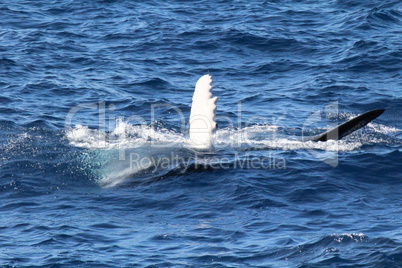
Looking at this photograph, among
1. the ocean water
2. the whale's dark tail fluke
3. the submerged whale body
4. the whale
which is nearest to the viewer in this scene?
the ocean water

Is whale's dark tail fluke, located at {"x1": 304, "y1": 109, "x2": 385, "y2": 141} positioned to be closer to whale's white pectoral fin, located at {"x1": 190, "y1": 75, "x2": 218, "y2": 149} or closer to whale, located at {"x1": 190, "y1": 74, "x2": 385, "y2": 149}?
whale, located at {"x1": 190, "y1": 74, "x2": 385, "y2": 149}

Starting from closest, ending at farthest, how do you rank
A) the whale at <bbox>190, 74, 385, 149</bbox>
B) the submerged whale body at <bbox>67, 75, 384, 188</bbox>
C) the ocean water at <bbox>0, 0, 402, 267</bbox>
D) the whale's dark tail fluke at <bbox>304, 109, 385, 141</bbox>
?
the ocean water at <bbox>0, 0, 402, 267</bbox>, the submerged whale body at <bbox>67, 75, 384, 188</bbox>, the whale's dark tail fluke at <bbox>304, 109, 385, 141</bbox>, the whale at <bbox>190, 74, 385, 149</bbox>

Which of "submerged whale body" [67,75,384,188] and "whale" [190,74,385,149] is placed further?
"whale" [190,74,385,149]

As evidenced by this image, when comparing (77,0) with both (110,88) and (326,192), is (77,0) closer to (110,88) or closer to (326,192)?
(110,88)

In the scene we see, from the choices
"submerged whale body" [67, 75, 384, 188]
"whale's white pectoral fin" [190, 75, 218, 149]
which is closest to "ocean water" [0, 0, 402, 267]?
"submerged whale body" [67, 75, 384, 188]

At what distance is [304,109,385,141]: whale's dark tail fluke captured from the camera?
1405cm

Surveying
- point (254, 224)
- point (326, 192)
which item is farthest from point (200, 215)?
point (326, 192)

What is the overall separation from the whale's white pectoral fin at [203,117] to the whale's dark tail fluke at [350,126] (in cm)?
294

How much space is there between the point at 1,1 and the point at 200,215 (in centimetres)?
2323

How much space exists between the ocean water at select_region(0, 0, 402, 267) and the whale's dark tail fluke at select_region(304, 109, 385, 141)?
323 millimetres

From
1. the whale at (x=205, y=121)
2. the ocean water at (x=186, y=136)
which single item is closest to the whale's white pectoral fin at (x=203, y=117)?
the whale at (x=205, y=121)

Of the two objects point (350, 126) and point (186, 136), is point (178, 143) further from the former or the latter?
point (350, 126)

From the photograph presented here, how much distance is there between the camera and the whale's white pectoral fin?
1439 centimetres

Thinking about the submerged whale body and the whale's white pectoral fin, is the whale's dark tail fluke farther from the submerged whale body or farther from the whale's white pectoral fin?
the whale's white pectoral fin
